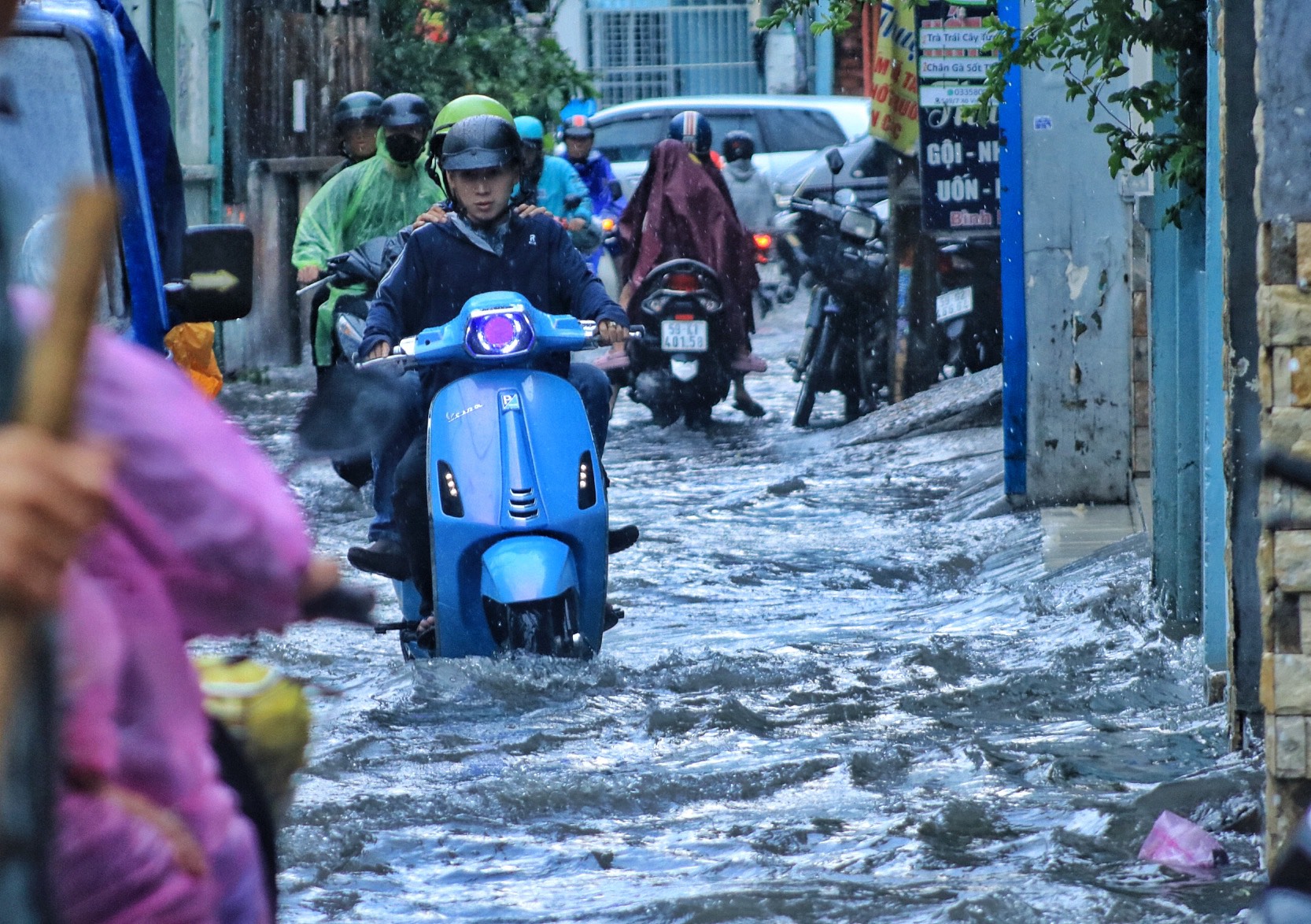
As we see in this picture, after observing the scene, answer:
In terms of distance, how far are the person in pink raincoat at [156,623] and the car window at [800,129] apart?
21.0 metres

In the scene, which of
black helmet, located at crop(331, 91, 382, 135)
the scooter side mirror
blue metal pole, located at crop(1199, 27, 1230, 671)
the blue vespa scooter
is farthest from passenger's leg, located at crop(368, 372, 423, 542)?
black helmet, located at crop(331, 91, 382, 135)

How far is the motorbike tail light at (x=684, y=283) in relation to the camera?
40.1 feet

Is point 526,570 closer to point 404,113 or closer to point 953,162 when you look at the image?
point 404,113

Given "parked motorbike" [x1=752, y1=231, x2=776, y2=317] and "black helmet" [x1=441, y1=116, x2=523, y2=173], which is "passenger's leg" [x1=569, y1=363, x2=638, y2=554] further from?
"parked motorbike" [x1=752, y1=231, x2=776, y2=317]

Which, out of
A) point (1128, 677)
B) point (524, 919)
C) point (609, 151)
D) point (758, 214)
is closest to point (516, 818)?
point (524, 919)

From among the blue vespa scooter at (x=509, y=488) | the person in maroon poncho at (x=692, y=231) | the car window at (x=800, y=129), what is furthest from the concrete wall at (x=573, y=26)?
the blue vespa scooter at (x=509, y=488)

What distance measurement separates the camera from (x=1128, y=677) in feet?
18.8

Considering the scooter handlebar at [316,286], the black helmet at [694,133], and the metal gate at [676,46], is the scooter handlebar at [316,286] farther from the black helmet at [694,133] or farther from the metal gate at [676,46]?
the metal gate at [676,46]

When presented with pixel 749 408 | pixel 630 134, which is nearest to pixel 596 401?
pixel 749 408

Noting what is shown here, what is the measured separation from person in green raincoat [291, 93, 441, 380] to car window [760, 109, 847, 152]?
1302 centimetres

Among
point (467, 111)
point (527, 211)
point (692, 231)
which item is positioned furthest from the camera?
point (692, 231)

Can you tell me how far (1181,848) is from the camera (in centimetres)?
409

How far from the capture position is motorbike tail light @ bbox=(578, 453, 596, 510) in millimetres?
5691

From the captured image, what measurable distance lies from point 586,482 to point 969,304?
20.8ft
